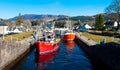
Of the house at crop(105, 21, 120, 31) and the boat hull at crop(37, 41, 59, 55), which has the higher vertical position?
the house at crop(105, 21, 120, 31)

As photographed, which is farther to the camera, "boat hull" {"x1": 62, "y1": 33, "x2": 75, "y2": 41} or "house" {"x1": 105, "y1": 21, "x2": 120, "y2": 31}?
"house" {"x1": 105, "y1": 21, "x2": 120, "y2": 31}

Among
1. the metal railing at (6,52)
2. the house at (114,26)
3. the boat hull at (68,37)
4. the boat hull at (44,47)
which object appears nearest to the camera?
the metal railing at (6,52)

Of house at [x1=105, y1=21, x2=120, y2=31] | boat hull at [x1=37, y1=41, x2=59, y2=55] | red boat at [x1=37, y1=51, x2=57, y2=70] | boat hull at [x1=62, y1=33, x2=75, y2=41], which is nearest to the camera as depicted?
red boat at [x1=37, y1=51, x2=57, y2=70]

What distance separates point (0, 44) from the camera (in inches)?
1111

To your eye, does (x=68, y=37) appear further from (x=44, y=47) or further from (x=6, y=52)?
(x=6, y=52)

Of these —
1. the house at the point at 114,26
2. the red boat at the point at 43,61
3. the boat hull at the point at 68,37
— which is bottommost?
the red boat at the point at 43,61

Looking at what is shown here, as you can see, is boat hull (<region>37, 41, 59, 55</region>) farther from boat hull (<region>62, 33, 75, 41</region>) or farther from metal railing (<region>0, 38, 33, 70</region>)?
boat hull (<region>62, 33, 75, 41</region>)

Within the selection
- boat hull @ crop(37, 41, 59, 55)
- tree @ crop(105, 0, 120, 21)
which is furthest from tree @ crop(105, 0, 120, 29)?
boat hull @ crop(37, 41, 59, 55)

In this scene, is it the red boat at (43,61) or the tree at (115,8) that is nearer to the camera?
the red boat at (43,61)

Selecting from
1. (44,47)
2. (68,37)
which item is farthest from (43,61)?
(68,37)

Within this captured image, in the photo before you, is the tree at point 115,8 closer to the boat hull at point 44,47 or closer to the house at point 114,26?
the house at point 114,26

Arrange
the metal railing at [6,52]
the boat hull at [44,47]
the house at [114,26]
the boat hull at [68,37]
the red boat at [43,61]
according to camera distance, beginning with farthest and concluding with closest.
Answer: the house at [114,26] < the boat hull at [68,37] < the boat hull at [44,47] < the red boat at [43,61] < the metal railing at [6,52]

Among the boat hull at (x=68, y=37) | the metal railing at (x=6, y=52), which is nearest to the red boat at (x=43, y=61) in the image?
the metal railing at (x=6, y=52)

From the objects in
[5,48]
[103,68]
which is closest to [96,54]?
[103,68]
